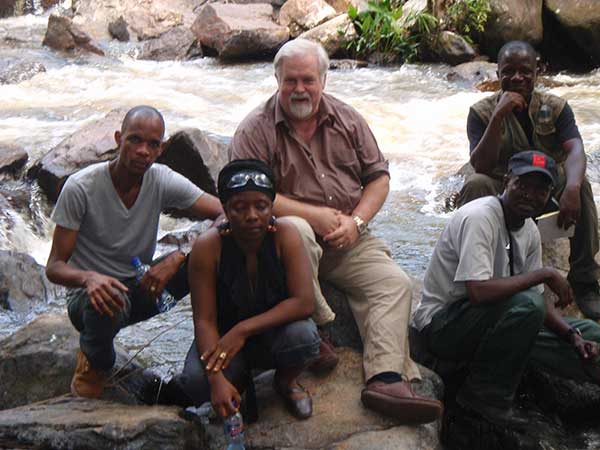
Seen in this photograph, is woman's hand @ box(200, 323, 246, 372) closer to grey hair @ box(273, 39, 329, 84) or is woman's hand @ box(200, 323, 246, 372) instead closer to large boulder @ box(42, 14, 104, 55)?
grey hair @ box(273, 39, 329, 84)

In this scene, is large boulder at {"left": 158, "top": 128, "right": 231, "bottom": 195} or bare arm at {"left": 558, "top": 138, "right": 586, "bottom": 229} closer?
bare arm at {"left": 558, "top": 138, "right": 586, "bottom": 229}

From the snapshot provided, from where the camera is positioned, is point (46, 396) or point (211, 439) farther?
point (46, 396)

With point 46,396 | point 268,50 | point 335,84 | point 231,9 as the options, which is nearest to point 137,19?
A: point 231,9

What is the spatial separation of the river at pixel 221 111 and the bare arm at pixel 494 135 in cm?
140

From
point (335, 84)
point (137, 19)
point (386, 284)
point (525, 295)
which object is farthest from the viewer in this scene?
point (137, 19)

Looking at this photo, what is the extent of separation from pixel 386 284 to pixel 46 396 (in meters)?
1.66

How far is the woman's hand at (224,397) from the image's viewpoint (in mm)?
2973

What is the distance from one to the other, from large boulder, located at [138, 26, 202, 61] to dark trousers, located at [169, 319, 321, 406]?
13758mm

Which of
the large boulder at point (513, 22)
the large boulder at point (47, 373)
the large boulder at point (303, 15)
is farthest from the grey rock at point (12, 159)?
the large boulder at point (303, 15)

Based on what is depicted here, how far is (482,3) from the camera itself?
1388cm

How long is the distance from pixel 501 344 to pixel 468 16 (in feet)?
38.3

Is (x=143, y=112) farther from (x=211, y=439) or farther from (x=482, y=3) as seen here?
(x=482, y=3)

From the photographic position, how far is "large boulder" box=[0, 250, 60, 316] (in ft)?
17.4

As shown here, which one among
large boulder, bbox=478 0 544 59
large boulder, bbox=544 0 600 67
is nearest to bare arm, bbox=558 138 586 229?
large boulder, bbox=544 0 600 67
